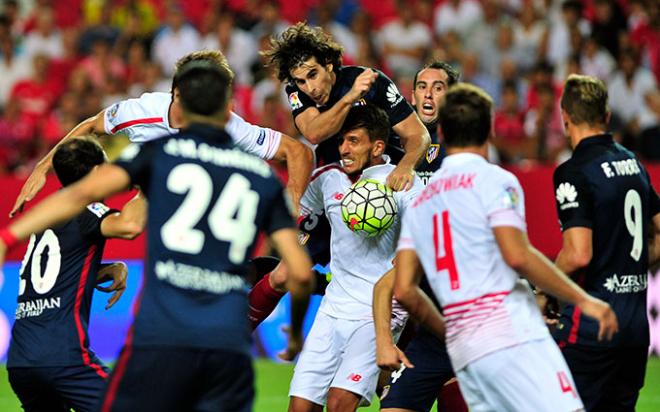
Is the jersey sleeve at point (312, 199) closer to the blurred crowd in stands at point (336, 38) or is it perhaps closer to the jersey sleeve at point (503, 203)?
the jersey sleeve at point (503, 203)

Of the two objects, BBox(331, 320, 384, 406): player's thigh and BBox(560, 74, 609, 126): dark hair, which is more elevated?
BBox(560, 74, 609, 126): dark hair

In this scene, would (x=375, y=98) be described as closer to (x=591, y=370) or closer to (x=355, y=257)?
(x=355, y=257)

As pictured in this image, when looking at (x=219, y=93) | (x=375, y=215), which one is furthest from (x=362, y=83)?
(x=219, y=93)

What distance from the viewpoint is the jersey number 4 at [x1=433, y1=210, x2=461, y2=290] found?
18.0 ft

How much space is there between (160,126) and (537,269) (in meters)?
3.43

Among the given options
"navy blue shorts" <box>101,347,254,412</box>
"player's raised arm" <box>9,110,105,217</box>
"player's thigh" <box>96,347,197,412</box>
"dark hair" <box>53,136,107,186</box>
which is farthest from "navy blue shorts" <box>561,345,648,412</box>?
"player's raised arm" <box>9,110,105,217</box>

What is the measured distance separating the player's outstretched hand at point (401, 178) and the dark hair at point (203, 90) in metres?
2.38

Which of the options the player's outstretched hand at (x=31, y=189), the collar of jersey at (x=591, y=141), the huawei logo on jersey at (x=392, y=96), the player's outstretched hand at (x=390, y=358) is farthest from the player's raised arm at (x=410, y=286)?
the player's outstretched hand at (x=31, y=189)

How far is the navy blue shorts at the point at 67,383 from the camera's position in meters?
6.56

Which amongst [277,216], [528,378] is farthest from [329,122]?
[528,378]

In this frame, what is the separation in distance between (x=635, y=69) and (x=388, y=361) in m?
11.3

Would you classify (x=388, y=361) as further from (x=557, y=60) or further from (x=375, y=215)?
(x=557, y=60)

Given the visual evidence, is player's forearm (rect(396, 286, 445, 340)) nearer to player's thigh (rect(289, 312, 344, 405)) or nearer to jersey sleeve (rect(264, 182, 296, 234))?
jersey sleeve (rect(264, 182, 296, 234))

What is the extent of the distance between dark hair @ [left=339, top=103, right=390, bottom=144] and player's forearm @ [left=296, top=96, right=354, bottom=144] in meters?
0.10
